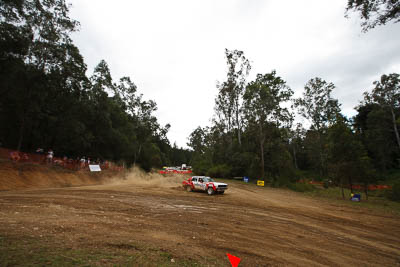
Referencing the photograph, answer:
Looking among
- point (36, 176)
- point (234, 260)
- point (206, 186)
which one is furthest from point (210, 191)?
point (36, 176)

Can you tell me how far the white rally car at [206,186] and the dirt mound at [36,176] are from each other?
39.7 ft

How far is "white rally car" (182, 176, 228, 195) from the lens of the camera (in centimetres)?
1761

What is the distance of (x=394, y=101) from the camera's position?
34.4m

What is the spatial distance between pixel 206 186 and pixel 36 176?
50.1 feet

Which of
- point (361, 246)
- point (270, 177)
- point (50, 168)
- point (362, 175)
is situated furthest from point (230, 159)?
point (361, 246)

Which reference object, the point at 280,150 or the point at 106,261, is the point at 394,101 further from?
the point at 106,261

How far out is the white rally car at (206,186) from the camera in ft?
57.8

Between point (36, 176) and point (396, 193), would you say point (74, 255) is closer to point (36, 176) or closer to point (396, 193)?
point (36, 176)

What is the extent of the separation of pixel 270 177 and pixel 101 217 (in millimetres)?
30636

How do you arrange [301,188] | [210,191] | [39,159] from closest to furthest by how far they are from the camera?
[210,191] → [39,159] → [301,188]

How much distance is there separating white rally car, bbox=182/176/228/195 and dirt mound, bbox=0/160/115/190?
12.1 meters

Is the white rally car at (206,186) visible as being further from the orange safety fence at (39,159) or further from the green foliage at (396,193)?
the green foliage at (396,193)

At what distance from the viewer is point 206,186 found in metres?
18.2

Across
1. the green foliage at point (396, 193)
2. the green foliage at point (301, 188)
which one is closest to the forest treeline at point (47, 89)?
the green foliage at point (301, 188)
